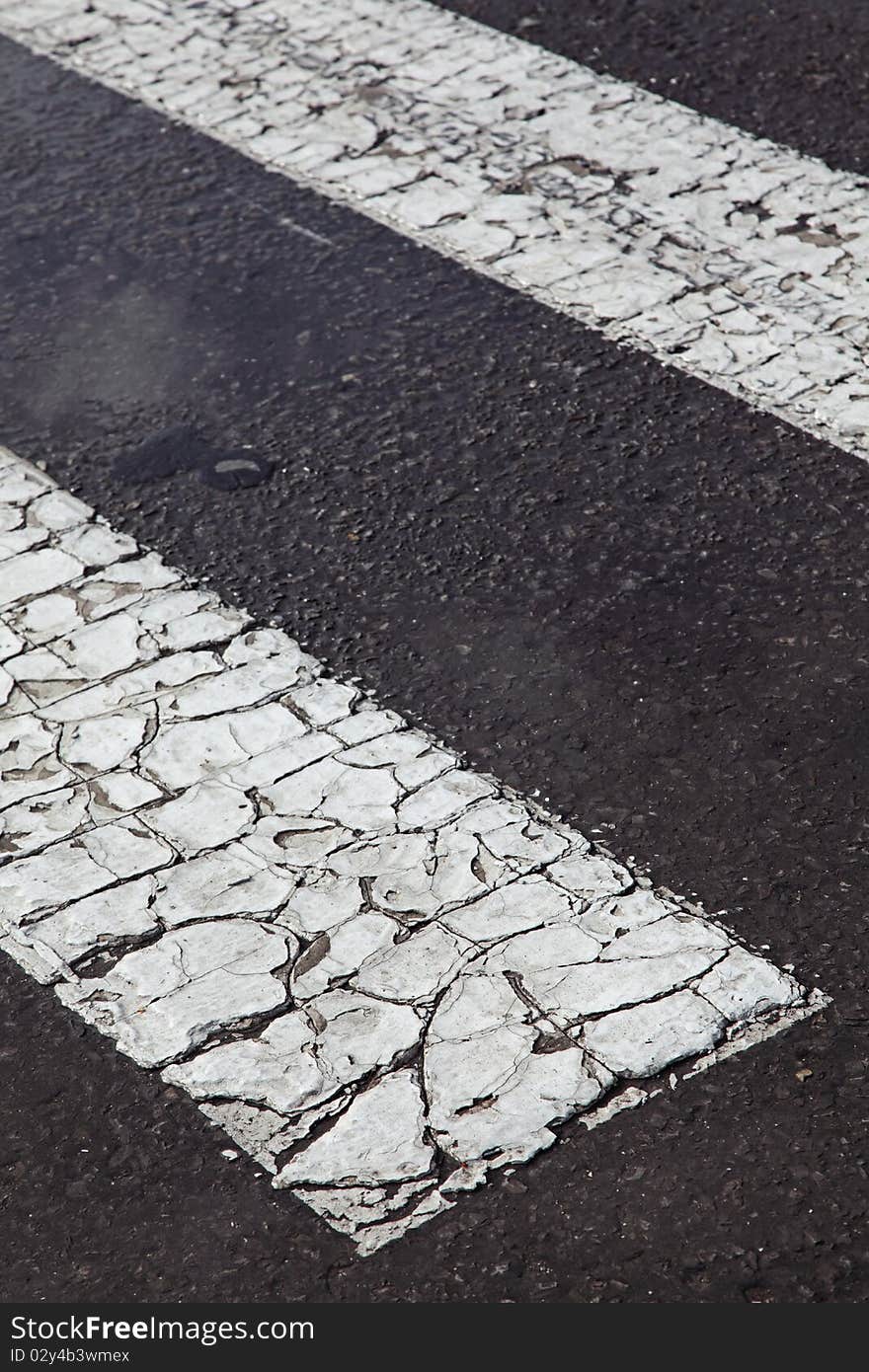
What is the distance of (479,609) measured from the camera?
Result: 13.8 feet

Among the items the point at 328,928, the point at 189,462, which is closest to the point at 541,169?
the point at 189,462

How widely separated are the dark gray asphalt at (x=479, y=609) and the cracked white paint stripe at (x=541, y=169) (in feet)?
0.68

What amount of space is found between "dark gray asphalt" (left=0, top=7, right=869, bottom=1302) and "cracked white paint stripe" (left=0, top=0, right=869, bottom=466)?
0.21 metres

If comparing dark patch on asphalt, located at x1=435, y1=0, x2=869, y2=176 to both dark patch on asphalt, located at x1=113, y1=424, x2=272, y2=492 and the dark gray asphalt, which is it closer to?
the dark gray asphalt

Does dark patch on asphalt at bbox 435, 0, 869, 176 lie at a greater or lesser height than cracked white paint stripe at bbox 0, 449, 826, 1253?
greater

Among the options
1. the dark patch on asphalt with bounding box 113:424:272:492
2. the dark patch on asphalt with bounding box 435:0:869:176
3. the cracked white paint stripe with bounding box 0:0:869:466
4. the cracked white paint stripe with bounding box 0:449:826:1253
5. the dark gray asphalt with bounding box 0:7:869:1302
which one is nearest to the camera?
the dark gray asphalt with bounding box 0:7:869:1302

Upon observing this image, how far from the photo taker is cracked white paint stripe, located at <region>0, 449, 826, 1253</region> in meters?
2.98

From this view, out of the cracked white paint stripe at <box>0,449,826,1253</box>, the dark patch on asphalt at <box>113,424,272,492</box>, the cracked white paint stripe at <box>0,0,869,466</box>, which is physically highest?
the cracked white paint stripe at <box>0,0,869,466</box>

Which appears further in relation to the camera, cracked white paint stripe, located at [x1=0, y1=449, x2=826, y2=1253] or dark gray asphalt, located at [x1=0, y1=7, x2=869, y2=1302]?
cracked white paint stripe, located at [x1=0, y1=449, x2=826, y2=1253]

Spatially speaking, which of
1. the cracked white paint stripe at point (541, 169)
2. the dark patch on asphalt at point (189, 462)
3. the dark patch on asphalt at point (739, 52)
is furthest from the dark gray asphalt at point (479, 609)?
the dark patch on asphalt at point (739, 52)

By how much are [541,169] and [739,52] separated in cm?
146

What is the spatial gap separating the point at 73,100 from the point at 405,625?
4.10 m

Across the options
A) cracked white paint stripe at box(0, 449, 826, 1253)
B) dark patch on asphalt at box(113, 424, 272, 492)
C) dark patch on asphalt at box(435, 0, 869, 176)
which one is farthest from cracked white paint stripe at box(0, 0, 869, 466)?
cracked white paint stripe at box(0, 449, 826, 1253)

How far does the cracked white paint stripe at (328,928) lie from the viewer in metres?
2.98
